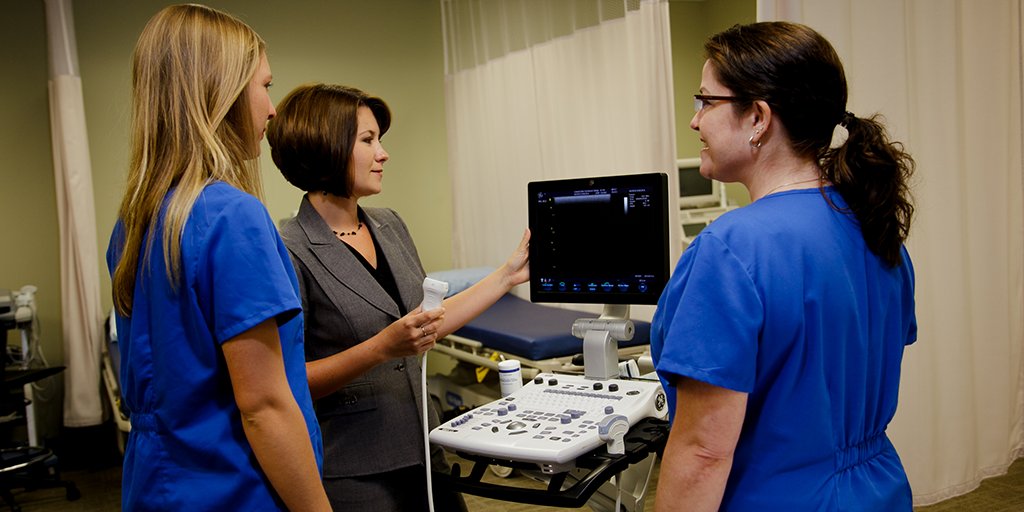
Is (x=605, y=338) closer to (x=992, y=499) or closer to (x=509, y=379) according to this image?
(x=509, y=379)

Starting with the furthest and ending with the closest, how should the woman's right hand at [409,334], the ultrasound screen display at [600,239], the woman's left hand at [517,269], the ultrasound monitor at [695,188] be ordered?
1. the ultrasound monitor at [695,188]
2. the woman's left hand at [517,269]
3. the ultrasound screen display at [600,239]
4. the woman's right hand at [409,334]

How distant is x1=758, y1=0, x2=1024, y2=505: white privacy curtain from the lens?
103 inches

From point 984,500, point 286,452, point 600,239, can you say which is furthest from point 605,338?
point 984,500

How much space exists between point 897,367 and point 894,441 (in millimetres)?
1747

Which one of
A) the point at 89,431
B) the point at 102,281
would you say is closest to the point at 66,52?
the point at 102,281

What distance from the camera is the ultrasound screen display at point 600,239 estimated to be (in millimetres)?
1727

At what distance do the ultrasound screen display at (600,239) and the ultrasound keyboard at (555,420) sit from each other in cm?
19

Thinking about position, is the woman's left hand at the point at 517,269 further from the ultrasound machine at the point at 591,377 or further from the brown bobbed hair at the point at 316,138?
the brown bobbed hair at the point at 316,138

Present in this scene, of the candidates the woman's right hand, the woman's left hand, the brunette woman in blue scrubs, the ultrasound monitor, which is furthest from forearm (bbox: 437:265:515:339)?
the ultrasound monitor

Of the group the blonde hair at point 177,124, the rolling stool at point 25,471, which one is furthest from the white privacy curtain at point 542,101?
the rolling stool at point 25,471

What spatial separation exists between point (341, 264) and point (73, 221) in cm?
303

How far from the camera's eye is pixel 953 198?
2.76 meters

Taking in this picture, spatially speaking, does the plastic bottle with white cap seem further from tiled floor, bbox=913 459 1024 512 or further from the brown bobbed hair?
tiled floor, bbox=913 459 1024 512

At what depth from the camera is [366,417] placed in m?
1.55
